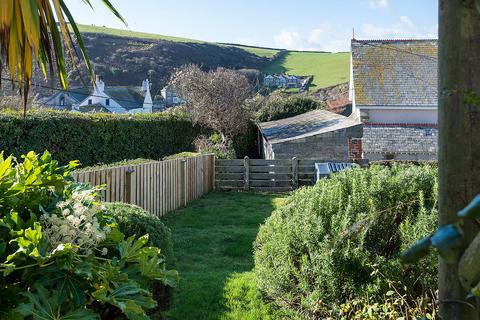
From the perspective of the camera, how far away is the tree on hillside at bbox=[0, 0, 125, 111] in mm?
3738

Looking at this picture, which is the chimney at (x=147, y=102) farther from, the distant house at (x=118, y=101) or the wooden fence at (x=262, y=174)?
the wooden fence at (x=262, y=174)

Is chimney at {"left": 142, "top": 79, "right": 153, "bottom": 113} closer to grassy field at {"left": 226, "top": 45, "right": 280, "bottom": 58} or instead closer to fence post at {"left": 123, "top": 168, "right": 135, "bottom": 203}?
grassy field at {"left": 226, "top": 45, "right": 280, "bottom": 58}

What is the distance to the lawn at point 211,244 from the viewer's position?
6.14m

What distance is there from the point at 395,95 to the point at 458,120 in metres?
23.6

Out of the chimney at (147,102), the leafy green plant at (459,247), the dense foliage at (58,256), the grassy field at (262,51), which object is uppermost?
the grassy field at (262,51)

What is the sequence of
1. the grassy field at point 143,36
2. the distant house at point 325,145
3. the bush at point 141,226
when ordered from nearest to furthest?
the bush at point 141,226, the distant house at point 325,145, the grassy field at point 143,36

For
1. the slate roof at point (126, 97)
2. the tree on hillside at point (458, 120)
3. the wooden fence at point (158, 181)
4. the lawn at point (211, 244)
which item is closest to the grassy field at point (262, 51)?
the slate roof at point (126, 97)

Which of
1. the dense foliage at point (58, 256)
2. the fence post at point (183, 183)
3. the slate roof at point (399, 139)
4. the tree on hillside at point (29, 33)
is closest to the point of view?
the dense foliage at point (58, 256)

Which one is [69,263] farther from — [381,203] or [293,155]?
[293,155]

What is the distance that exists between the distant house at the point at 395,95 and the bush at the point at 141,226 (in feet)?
49.2

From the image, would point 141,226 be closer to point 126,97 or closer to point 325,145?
point 325,145

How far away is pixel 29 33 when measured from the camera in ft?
12.5

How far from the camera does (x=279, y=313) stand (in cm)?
533

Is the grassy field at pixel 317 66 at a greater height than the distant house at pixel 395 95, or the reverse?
the grassy field at pixel 317 66
